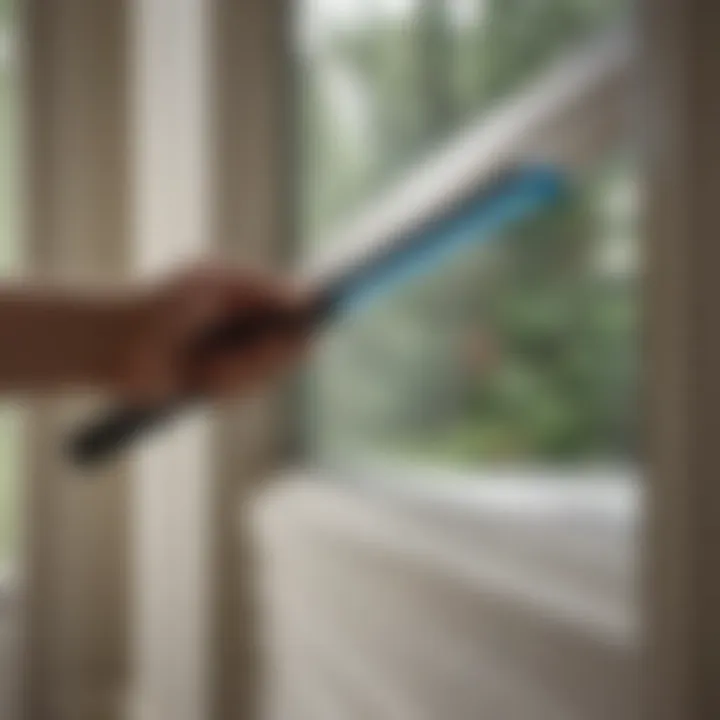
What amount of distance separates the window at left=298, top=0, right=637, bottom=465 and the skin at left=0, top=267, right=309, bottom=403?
18cm

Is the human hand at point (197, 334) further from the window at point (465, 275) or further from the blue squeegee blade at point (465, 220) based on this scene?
the window at point (465, 275)

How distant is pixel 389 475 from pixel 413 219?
41 cm

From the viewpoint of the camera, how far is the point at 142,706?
1159 millimetres

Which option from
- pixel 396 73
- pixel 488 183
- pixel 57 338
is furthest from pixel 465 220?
pixel 396 73

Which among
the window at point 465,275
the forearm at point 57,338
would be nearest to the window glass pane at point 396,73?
the window at point 465,275

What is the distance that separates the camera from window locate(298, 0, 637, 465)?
2.09 ft

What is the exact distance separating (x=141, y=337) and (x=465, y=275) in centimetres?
28

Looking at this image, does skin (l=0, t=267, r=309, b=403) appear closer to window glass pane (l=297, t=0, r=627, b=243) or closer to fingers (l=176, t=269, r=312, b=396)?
fingers (l=176, t=269, r=312, b=396)

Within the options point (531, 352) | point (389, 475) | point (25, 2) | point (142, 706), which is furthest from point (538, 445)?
point (25, 2)

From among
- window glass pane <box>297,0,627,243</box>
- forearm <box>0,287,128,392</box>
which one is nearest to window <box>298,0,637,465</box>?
window glass pane <box>297,0,627,243</box>

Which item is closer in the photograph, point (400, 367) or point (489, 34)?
point (489, 34)

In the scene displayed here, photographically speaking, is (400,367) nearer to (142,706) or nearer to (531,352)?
(531,352)

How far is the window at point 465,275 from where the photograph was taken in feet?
2.09

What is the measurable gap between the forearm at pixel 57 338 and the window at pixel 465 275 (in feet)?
0.86
